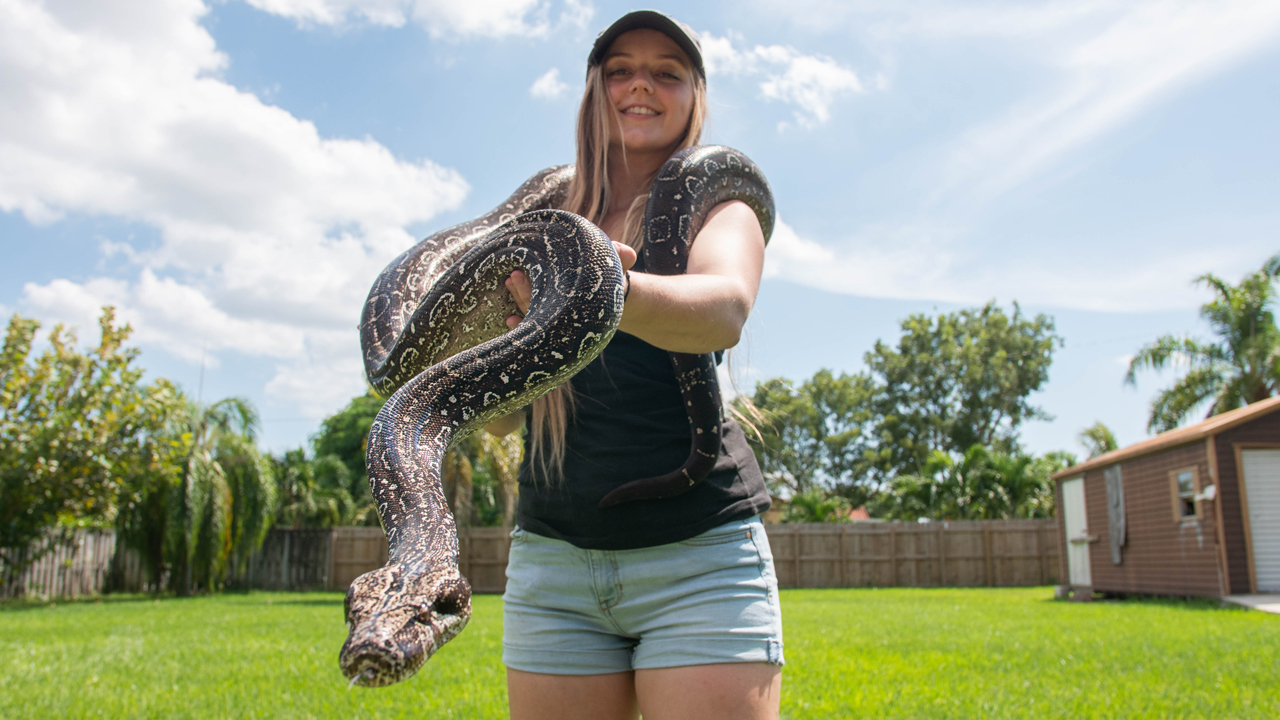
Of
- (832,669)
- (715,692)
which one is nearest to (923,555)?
(832,669)

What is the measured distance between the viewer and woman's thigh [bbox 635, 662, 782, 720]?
7.79ft

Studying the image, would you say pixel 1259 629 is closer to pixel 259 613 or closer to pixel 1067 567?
pixel 1067 567

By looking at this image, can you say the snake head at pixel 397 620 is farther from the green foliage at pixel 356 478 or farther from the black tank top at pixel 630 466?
the green foliage at pixel 356 478

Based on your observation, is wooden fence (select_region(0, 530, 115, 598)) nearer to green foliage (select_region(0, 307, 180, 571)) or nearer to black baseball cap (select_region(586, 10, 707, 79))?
green foliage (select_region(0, 307, 180, 571))

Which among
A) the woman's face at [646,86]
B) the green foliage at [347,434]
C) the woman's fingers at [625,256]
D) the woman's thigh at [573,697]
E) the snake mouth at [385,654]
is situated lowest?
the woman's thigh at [573,697]

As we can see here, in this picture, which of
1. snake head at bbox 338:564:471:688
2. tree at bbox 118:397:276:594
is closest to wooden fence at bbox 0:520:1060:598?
tree at bbox 118:397:276:594

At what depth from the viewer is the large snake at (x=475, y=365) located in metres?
2.04

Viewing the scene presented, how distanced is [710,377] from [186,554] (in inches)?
1058

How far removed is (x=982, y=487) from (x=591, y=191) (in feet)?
121

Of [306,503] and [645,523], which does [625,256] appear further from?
[306,503]

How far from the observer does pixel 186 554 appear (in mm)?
25000

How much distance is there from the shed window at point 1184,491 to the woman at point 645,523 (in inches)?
840

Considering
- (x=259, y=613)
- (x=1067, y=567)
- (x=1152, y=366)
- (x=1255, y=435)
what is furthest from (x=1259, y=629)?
(x=1152, y=366)

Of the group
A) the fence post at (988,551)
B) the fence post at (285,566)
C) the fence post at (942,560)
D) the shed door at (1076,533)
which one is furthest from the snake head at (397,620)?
the fence post at (285,566)
